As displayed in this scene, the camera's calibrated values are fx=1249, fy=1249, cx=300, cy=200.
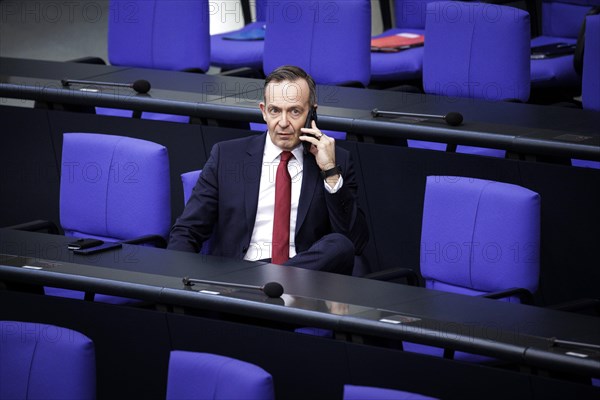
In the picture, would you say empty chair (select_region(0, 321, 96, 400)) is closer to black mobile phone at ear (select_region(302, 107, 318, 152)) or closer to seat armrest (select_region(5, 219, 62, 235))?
black mobile phone at ear (select_region(302, 107, 318, 152))

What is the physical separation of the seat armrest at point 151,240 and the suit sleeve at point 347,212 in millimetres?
651

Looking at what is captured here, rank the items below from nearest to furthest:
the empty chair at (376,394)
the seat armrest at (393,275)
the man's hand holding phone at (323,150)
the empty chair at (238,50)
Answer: the empty chair at (376,394)
the seat armrest at (393,275)
the man's hand holding phone at (323,150)
the empty chair at (238,50)

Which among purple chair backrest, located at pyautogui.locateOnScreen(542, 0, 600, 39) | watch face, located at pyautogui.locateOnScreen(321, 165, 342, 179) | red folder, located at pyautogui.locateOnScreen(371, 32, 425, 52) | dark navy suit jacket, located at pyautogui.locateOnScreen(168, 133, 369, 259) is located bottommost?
dark navy suit jacket, located at pyautogui.locateOnScreen(168, 133, 369, 259)

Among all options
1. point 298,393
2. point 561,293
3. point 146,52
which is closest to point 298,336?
point 298,393

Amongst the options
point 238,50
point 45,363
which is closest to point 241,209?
point 45,363

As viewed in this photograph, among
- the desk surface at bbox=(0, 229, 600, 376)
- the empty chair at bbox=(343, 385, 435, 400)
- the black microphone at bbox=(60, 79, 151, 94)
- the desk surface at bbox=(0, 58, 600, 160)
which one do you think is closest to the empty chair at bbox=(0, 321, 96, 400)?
the desk surface at bbox=(0, 229, 600, 376)

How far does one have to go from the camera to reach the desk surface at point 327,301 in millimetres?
2896

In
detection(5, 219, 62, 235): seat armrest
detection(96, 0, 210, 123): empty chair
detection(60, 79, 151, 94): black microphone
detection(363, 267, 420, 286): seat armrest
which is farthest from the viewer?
detection(96, 0, 210, 123): empty chair

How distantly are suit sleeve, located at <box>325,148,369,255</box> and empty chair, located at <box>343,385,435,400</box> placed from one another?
1.24 metres

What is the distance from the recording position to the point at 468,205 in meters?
3.75

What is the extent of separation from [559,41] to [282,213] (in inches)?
106

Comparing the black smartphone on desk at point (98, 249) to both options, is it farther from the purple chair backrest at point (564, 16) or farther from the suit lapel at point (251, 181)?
the purple chair backrest at point (564, 16)

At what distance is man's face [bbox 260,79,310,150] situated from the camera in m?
3.79

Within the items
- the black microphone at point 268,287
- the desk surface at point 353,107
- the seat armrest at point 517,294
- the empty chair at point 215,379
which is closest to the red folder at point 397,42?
the desk surface at point 353,107
